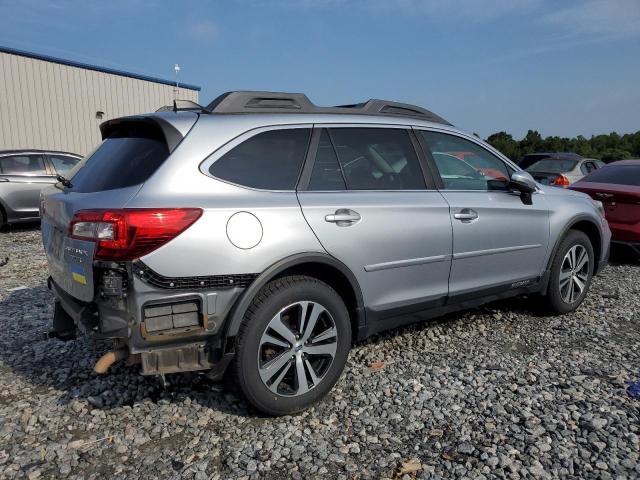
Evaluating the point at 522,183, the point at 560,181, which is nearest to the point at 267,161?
the point at 522,183

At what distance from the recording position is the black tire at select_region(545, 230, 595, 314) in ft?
15.3

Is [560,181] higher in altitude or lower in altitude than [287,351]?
higher

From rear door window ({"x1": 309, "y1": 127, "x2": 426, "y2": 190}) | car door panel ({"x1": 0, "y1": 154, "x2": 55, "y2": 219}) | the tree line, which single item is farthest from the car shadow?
the tree line

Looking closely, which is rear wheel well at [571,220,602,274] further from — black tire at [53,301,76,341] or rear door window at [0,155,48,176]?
rear door window at [0,155,48,176]

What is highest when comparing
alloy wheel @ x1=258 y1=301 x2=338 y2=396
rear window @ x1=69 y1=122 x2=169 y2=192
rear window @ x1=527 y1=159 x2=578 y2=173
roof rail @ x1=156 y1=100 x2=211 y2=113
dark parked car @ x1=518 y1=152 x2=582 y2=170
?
roof rail @ x1=156 y1=100 x2=211 y2=113

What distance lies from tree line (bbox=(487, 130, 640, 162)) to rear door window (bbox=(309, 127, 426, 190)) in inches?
955

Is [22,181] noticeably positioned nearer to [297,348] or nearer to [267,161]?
[267,161]

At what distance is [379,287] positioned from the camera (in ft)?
10.9

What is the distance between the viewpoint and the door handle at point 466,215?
3740mm

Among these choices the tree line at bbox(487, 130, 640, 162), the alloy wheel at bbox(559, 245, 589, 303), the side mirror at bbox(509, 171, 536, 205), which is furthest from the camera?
the tree line at bbox(487, 130, 640, 162)

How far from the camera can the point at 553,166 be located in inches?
513

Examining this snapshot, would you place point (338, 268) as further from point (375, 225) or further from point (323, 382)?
point (323, 382)

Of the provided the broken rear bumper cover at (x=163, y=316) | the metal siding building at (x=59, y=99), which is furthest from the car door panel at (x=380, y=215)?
the metal siding building at (x=59, y=99)

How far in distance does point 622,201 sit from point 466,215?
4250 millimetres
